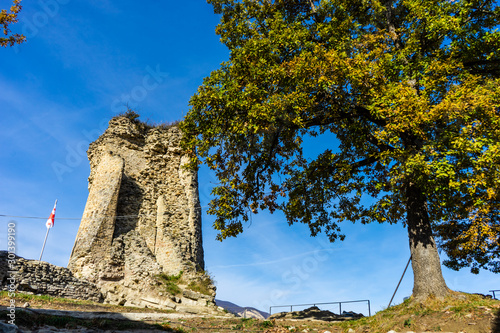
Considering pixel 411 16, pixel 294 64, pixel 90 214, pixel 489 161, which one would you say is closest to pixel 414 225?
pixel 489 161

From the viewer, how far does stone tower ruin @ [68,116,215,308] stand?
1714 centimetres

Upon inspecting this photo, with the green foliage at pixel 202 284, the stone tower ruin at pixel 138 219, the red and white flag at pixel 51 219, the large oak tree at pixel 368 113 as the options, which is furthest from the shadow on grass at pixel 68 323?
the red and white flag at pixel 51 219

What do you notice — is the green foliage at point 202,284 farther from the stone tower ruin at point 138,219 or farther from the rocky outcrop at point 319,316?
→ the rocky outcrop at point 319,316

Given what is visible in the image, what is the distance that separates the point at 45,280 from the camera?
49.6ft

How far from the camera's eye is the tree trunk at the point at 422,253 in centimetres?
924

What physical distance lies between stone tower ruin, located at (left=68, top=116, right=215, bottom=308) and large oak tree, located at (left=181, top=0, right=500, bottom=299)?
17.8 ft

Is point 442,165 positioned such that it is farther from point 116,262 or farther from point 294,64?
point 116,262

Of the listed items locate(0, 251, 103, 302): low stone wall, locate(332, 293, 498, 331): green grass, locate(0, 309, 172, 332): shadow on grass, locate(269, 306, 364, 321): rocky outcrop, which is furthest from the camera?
locate(0, 251, 103, 302): low stone wall

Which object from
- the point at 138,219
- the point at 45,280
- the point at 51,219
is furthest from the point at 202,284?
the point at 51,219

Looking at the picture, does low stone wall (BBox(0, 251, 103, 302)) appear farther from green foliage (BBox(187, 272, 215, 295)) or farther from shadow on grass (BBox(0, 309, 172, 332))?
shadow on grass (BBox(0, 309, 172, 332))

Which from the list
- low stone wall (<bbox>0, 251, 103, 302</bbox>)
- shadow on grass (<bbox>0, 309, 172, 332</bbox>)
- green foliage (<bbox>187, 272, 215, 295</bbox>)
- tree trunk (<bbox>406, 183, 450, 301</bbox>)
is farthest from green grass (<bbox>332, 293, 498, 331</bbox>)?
low stone wall (<bbox>0, 251, 103, 302</bbox>)

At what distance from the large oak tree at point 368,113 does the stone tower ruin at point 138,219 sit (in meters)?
5.42

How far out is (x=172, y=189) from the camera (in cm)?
2200

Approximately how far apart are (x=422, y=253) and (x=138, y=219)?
15.6 metres
